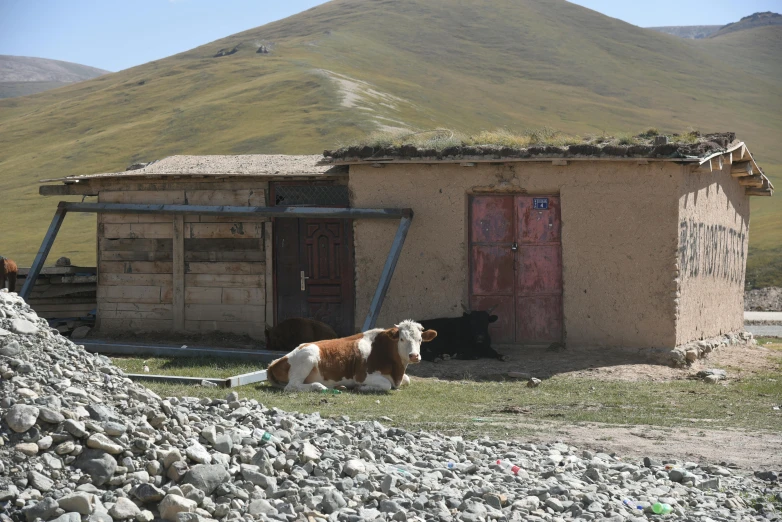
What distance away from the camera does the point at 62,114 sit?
99.4m

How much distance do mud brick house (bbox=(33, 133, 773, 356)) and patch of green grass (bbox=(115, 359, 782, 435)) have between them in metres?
1.96

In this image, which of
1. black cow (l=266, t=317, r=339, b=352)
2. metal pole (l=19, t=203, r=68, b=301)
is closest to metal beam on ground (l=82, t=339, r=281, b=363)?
black cow (l=266, t=317, r=339, b=352)

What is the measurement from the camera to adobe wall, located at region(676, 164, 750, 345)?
501 inches

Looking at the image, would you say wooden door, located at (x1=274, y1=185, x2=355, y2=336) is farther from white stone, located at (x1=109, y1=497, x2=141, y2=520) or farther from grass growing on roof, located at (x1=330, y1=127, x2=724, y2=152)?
white stone, located at (x1=109, y1=497, x2=141, y2=520)

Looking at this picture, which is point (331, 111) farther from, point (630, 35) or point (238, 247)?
point (630, 35)

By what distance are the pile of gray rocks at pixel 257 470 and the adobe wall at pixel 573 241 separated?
5.91 meters

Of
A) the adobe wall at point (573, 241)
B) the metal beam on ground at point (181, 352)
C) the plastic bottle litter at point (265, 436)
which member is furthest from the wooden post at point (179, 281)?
the plastic bottle litter at point (265, 436)

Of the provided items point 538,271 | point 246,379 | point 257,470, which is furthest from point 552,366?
point 257,470

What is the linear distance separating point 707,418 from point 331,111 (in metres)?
72.2

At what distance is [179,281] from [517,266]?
18.2ft

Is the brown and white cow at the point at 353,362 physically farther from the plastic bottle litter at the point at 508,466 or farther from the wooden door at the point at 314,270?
the wooden door at the point at 314,270

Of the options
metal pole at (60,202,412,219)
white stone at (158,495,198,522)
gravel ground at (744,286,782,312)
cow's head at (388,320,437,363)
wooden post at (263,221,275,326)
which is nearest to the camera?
white stone at (158,495,198,522)

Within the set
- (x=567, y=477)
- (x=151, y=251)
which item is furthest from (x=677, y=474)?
(x=151, y=251)

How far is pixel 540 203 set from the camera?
1298 centimetres
